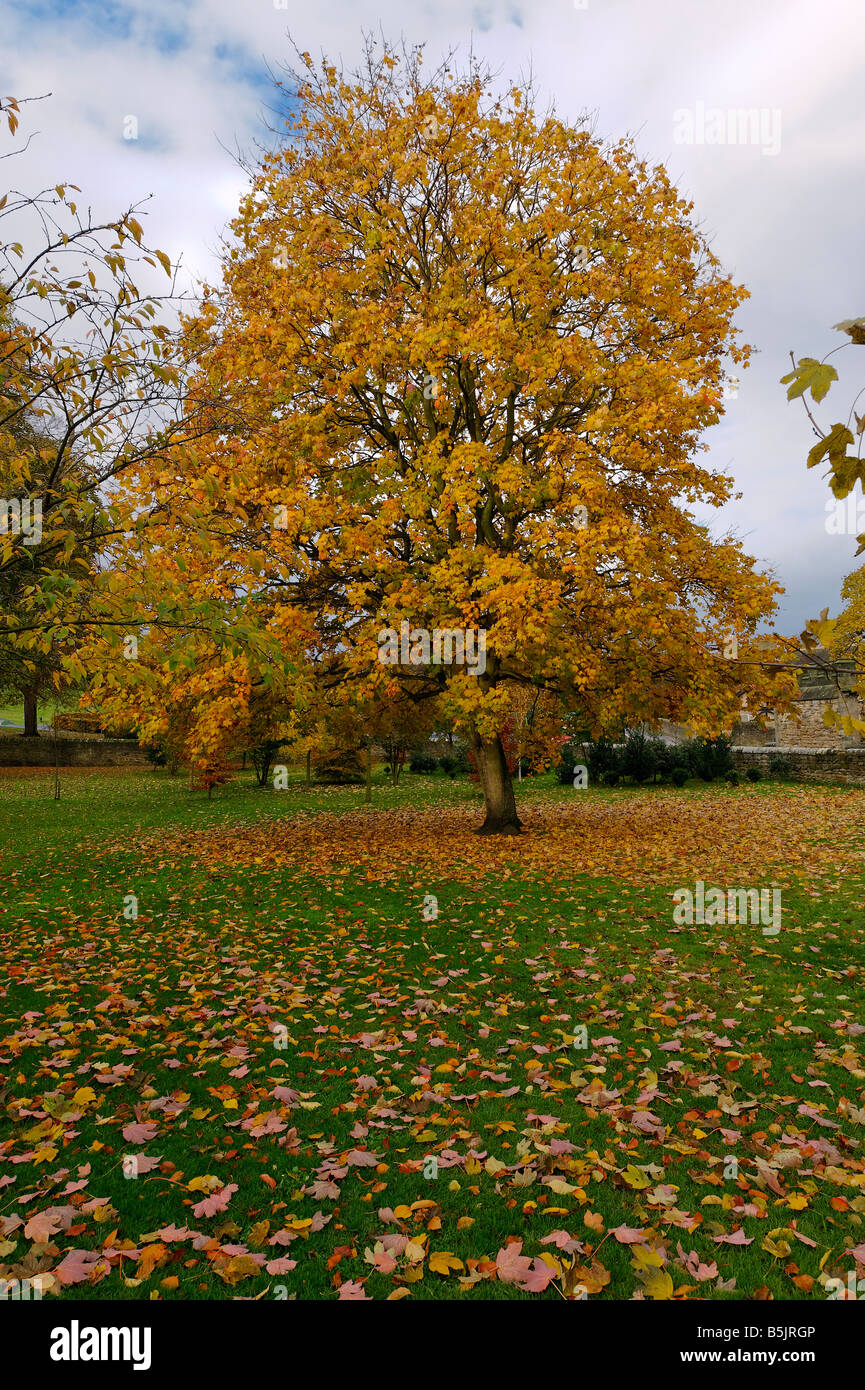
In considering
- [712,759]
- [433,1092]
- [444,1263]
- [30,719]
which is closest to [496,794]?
[433,1092]

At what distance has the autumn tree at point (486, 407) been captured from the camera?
11.4m

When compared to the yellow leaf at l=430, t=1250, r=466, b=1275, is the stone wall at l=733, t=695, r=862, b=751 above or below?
above

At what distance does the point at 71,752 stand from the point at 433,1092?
38.9m

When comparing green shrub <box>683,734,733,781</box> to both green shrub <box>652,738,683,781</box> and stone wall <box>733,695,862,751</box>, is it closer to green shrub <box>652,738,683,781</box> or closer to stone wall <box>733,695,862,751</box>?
green shrub <box>652,738,683,781</box>

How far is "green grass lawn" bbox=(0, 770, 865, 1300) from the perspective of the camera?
3.25m

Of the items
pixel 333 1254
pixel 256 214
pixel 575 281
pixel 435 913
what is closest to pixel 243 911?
pixel 435 913

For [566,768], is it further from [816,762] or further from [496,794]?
[496,794]

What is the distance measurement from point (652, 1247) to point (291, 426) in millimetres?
12257

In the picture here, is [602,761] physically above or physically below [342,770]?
above

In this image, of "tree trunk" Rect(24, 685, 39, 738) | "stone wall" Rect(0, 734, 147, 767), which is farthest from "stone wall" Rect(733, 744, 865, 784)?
"tree trunk" Rect(24, 685, 39, 738)

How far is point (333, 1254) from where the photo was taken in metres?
3.26

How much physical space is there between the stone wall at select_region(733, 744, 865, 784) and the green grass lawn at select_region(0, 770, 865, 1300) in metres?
14.4

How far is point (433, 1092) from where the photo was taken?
4.84 meters

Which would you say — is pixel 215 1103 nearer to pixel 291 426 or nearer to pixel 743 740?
pixel 291 426
